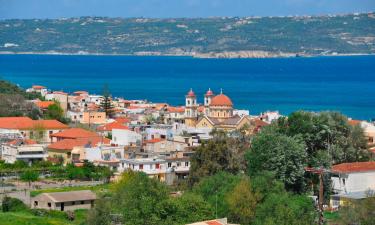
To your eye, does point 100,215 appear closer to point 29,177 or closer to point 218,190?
point 218,190

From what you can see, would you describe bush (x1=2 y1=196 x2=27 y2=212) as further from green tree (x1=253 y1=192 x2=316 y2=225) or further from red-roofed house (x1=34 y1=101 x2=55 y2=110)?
red-roofed house (x1=34 y1=101 x2=55 y2=110)

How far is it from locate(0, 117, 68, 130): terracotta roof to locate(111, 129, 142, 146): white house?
4937 millimetres

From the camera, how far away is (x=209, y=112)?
45125 mm

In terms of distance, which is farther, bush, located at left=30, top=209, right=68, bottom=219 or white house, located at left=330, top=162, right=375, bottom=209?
white house, located at left=330, top=162, right=375, bottom=209

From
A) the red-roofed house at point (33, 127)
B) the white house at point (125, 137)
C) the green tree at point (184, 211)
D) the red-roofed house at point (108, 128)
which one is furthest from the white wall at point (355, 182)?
the red-roofed house at point (33, 127)

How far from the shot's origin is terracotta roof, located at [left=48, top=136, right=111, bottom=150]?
3622cm

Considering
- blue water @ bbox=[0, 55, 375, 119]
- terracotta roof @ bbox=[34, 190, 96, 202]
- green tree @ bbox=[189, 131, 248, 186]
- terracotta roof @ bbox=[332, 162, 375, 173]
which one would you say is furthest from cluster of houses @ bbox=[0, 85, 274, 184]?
blue water @ bbox=[0, 55, 375, 119]

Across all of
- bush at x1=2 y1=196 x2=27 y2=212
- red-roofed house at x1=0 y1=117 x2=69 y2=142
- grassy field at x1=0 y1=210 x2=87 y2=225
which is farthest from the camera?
red-roofed house at x1=0 y1=117 x2=69 y2=142

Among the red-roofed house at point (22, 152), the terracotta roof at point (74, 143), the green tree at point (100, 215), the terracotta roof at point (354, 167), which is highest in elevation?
the terracotta roof at point (74, 143)

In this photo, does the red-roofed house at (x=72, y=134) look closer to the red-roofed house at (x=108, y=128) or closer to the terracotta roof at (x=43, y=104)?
the red-roofed house at (x=108, y=128)

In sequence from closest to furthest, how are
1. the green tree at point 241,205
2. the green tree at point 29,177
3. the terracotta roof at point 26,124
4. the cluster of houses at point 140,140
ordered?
the green tree at point 241,205
the green tree at point 29,177
the cluster of houses at point 140,140
the terracotta roof at point 26,124

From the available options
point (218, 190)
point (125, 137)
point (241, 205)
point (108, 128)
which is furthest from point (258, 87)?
point (241, 205)

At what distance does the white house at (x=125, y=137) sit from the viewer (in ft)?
122

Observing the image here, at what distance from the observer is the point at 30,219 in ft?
80.9
